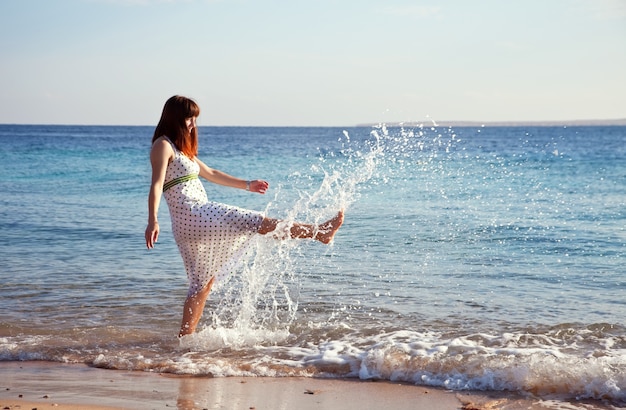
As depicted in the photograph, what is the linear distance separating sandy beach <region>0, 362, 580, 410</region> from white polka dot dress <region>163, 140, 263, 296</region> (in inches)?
41.1

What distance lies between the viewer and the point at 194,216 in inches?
235

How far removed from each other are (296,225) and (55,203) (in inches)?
510

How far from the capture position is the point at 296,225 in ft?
20.0

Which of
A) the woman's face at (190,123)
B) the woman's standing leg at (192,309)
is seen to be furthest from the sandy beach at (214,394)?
the woman's face at (190,123)

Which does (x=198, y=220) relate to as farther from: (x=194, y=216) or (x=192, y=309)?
(x=192, y=309)

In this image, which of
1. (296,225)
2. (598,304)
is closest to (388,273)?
(598,304)

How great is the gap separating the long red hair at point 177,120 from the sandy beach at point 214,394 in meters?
1.76

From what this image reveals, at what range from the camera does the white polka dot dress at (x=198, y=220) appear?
5992mm

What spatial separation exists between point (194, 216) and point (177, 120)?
0.75 meters

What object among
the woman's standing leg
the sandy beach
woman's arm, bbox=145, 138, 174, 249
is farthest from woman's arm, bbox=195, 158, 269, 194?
the sandy beach

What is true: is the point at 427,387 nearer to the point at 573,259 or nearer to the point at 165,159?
the point at 165,159

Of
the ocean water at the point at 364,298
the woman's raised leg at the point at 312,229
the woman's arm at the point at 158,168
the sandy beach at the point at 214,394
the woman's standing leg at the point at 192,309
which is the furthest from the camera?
the woman's standing leg at the point at 192,309

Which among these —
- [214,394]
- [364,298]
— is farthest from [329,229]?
[364,298]

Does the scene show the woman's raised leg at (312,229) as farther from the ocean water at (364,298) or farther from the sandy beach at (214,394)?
the sandy beach at (214,394)
